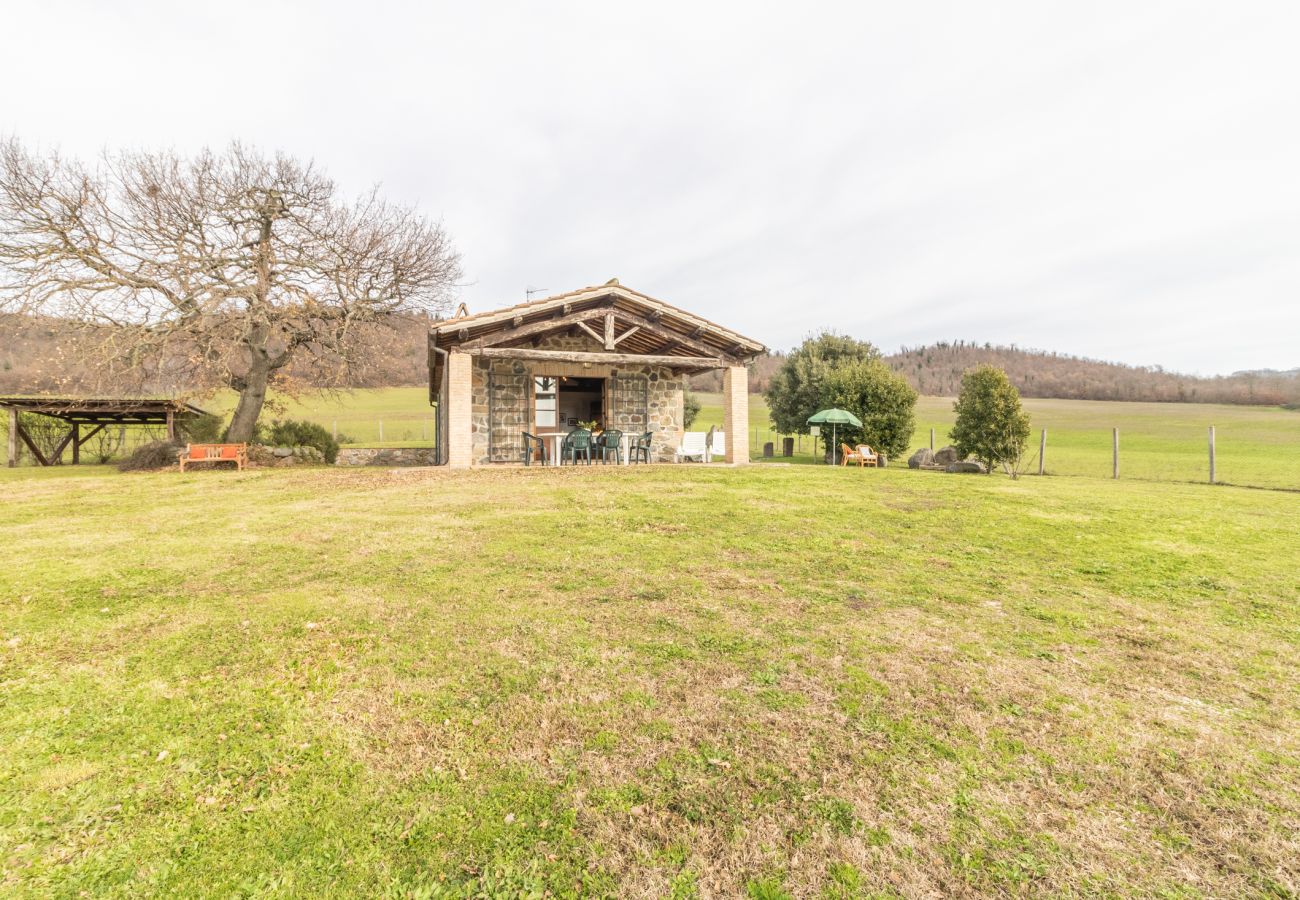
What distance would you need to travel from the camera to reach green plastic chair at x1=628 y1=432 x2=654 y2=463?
14.1 meters

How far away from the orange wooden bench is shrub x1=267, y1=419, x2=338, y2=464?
11.2 feet

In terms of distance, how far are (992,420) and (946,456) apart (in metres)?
2.72

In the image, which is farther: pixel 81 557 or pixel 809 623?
pixel 81 557

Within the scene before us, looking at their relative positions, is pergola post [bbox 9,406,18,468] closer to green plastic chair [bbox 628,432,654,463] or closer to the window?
the window

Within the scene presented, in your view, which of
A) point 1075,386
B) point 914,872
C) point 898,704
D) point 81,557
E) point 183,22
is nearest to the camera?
point 914,872

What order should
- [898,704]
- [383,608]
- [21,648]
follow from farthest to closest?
[383,608], [21,648], [898,704]

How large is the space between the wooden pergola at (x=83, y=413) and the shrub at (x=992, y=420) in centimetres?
2265

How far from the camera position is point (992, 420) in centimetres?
1638

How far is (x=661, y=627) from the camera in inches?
147

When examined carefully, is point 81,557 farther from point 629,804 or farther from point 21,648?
point 629,804

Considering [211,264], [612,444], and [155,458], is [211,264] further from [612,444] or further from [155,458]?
[612,444]

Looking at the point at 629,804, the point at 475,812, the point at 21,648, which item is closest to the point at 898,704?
the point at 629,804

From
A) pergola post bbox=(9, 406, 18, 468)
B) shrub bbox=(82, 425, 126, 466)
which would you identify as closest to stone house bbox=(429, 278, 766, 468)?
pergola post bbox=(9, 406, 18, 468)

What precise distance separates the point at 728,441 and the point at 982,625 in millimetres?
11068
